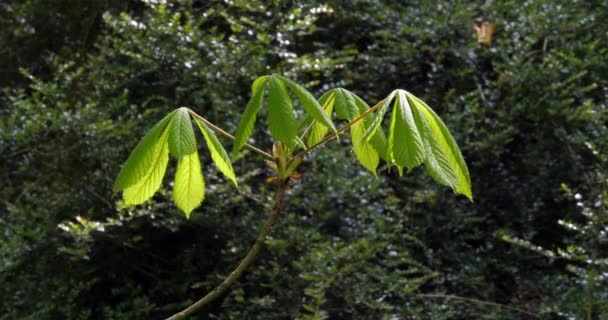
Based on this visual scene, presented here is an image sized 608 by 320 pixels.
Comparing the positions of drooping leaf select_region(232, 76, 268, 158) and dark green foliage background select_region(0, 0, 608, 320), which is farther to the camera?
dark green foliage background select_region(0, 0, 608, 320)

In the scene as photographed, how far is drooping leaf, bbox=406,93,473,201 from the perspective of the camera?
3.84 ft

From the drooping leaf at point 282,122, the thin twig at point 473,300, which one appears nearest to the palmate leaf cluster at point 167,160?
the drooping leaf at point 282,122

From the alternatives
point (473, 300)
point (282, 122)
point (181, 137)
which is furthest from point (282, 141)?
point (473, 300)

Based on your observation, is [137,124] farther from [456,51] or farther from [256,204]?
[456,51]

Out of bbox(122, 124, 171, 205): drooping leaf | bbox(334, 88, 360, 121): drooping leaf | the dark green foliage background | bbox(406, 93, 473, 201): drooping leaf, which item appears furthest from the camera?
the dark green foliage background

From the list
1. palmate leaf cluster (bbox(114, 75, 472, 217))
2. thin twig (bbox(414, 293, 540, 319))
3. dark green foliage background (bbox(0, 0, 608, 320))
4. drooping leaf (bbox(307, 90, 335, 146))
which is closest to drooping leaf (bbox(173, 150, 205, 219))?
palmate leaf cluster (bbox(114, 75, 472, 217))

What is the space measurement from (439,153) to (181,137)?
0.40m

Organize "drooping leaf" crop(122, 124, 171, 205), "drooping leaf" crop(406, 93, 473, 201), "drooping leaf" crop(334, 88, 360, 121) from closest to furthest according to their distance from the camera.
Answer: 1. "drooping leaf" crop(406, 93, 473, 201)
2. "drooping leaf" crop(122, 124, 171, 205)
3. "drooping leaf" crop(334, 88, 360, 121)

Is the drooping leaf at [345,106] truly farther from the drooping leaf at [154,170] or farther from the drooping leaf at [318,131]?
the drooping leaf at [154,170]

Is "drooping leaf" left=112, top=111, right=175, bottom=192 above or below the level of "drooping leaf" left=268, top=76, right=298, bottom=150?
below

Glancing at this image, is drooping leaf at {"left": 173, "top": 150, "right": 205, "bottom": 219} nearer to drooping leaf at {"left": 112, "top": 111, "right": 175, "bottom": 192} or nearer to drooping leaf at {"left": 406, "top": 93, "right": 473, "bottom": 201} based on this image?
drooping leaf at {"left": 112, "top": 111, "right": 175, "bottom": 192}

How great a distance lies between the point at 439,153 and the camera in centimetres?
121

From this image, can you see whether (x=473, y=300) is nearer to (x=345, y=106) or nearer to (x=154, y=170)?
(x=345, y=106)

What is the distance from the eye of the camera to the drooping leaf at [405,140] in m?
1.18
